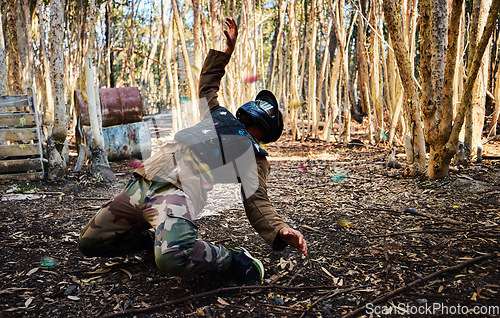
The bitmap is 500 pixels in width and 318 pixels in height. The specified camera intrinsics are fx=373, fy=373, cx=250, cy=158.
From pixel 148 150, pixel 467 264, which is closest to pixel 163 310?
pixel 467 264

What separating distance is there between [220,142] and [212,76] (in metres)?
0.55

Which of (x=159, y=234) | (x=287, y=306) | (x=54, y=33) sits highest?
(x=54, y=33)

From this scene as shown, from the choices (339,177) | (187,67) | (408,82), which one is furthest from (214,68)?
(187,67)

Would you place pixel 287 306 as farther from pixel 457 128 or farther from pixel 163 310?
pixel 457 128

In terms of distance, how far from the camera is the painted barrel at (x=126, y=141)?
6246 millimetres

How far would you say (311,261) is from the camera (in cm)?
219

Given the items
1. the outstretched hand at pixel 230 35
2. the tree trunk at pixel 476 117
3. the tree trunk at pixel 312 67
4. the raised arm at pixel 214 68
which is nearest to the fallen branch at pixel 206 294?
the raised arm at pixel 214 68

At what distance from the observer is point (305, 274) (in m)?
2.05

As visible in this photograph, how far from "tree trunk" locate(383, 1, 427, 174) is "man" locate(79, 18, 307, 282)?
203 cm

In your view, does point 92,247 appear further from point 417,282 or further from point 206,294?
point 417,282

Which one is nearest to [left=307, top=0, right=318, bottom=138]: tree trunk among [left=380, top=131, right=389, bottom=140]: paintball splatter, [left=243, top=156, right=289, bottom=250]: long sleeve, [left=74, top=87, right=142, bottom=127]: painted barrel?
[left=380, top=131, right=389, bottom=140]: paintball splatter

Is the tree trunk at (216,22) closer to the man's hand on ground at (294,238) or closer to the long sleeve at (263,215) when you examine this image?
the long sleeve at (263,215)

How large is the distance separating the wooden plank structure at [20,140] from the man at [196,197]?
2.90m

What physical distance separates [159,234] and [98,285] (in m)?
0.49
